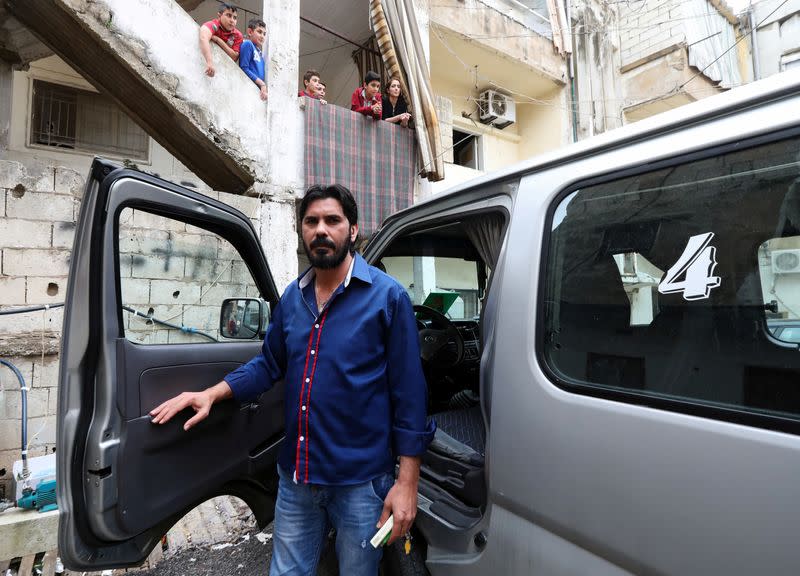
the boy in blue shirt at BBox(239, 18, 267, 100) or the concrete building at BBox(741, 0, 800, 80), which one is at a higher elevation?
the concrete building at BBox(741, 0, 800, 80)

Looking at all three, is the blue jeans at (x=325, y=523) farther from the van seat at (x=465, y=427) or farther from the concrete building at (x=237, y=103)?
the concrete building at (x=237, y=103)

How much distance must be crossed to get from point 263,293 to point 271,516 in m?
1.02

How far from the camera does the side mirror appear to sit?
2.07 meters

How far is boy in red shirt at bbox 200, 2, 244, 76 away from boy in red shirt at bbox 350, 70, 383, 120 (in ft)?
5.70

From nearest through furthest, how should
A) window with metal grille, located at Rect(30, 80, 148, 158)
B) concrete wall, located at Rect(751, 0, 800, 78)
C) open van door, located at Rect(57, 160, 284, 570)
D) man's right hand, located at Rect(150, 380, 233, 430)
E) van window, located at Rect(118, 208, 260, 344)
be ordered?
open van door, located at Rect(57, 160, 284, 570)
man's right hand, located at Rect(150, 380, 233, 430)
van window, located at Rect(118, 208, 260, 344)
window with metal grille, located at Rect(30, 80, 148, 158)
concrete wall, located at Rect(751, 0, 800, 78)

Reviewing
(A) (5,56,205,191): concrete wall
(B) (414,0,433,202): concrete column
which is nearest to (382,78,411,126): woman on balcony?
(B) (414,0,433,202): concrete column

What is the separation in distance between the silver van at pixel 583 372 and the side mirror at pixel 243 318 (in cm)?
2

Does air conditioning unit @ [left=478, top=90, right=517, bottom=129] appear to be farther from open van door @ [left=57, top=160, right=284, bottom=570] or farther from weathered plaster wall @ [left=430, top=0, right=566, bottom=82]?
open van door @ [left=57, top=160, right=284, bottom=570]

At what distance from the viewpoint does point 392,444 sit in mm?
1555

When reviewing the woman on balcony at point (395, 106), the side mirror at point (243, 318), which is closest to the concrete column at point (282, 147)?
the woman on balcony at point (395, 106)

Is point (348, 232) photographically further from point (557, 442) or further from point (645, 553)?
point (645, 553)

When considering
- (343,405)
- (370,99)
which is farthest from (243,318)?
(370,99)

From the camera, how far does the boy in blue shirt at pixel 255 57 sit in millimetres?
5578

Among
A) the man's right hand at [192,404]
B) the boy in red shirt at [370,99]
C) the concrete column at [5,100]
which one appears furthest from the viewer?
the boy in red shirt at [370,99]
